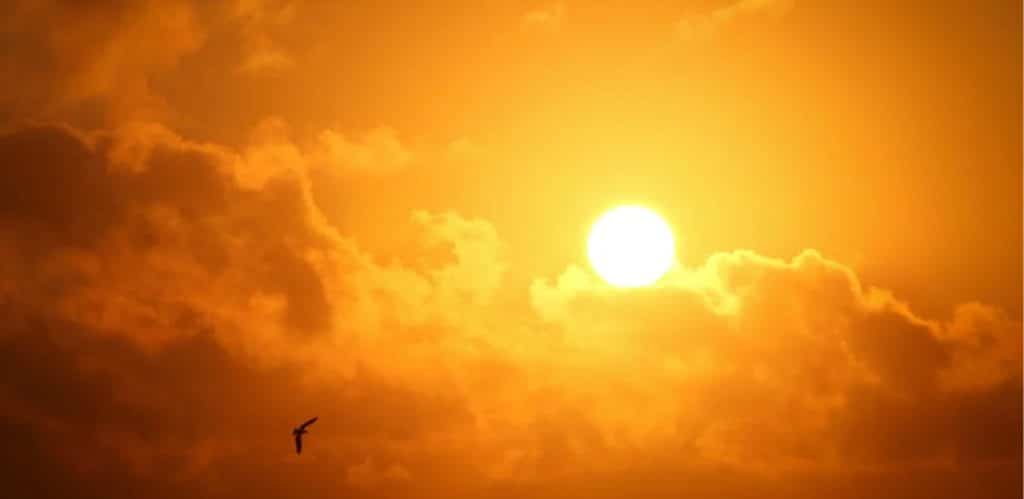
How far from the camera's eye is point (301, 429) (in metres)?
177
